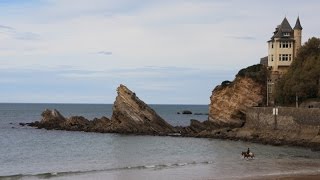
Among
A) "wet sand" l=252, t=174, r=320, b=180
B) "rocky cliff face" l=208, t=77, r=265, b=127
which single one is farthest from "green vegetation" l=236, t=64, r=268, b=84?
"wet sand" l=252, t=174, r=320, b=180

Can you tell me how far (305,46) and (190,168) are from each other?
37054mm

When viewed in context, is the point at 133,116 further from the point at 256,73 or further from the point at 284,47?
the point at 284,47

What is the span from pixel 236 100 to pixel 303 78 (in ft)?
35.9

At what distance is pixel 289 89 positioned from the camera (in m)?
68.6

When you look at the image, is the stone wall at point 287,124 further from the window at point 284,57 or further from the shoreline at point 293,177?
the shoreline at point 293,177

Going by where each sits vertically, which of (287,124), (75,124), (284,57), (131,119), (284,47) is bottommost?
(75,124)

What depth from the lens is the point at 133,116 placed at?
261 ft

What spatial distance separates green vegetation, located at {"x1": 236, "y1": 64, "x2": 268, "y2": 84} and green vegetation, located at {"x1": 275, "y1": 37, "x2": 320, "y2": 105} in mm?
3836

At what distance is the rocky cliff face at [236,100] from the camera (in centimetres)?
7462

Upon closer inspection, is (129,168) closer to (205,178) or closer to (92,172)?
(92,172)

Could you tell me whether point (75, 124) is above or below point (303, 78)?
below

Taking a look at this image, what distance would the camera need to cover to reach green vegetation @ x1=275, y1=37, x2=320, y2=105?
66625 mm

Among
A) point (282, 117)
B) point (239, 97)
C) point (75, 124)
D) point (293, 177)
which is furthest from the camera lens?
point (75, 124)

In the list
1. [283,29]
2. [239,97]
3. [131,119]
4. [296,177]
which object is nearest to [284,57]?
[283,29]
